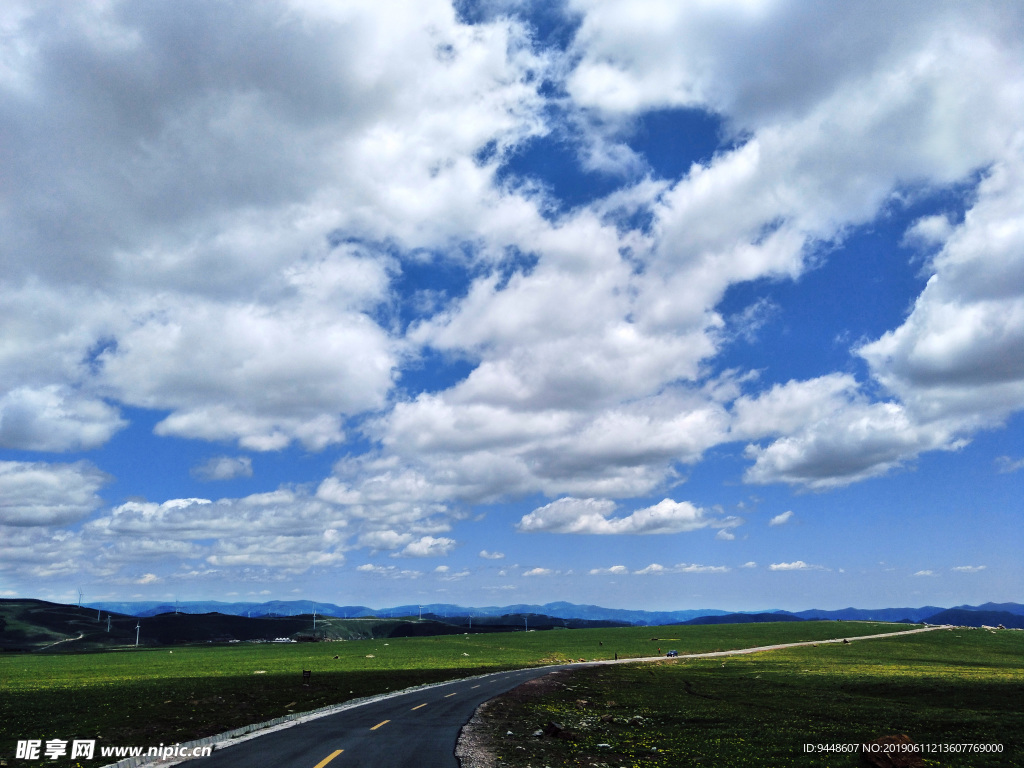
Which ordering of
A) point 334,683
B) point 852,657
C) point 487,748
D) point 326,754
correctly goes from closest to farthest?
1. point 326,754
2. point 487,748
3. point 334,683
4. point 852,657

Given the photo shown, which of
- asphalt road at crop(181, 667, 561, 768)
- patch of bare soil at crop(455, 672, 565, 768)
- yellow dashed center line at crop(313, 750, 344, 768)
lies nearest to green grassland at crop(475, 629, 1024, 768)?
patch of bare soil at crop(455, 672, 565, 768)

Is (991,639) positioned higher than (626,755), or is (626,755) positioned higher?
(626,755)

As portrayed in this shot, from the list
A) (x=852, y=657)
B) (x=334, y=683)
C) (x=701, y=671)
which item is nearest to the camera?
(x=334, y=683)

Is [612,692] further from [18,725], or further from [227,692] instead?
[18,725]

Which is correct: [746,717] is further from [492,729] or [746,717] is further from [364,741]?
[364,741]

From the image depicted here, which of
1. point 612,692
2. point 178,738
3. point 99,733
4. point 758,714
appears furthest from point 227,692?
point 758,714

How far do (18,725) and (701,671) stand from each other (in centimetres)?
7828

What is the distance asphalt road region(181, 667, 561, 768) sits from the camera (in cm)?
2152

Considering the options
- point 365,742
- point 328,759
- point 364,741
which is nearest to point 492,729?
point 364,741

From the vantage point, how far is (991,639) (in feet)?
555

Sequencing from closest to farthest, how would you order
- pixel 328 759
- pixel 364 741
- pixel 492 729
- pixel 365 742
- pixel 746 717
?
pixel 328 759 < pixel 365 742 < pixel 364 741 < pixel 492 729 < pixel 746 717

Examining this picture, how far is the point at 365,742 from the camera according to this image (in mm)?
25547

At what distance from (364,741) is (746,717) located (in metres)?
28.1

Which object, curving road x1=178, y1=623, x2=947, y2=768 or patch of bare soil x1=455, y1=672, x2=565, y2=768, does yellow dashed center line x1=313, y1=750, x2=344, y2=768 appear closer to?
curving road x1=178, y1=623, x2=947, y2=768
